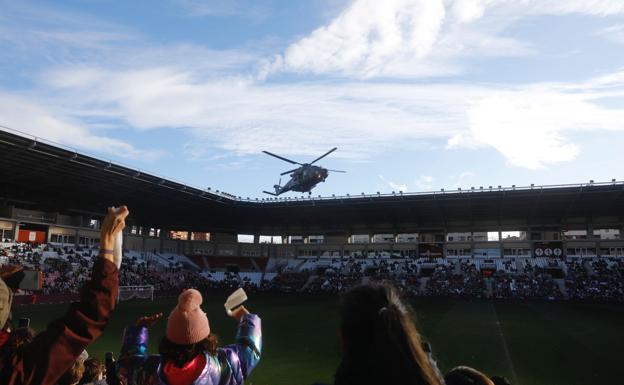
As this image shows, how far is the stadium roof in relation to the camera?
140ft

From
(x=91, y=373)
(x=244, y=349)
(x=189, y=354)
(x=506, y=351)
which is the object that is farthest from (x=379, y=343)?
(x=506, y=351)

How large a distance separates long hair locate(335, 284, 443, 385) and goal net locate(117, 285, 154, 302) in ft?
134

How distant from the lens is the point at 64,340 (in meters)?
1.96

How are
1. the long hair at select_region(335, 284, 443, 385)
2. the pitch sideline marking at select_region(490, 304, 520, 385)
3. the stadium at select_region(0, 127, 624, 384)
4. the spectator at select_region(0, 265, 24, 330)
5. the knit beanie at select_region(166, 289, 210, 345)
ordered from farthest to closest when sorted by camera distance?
the stadium at select_region(0, 127, 624, 384) → the pitch sideline marking at select_region(490, 304, 520, 385) → the knit beanie at select_region(166, 289, 210, 345) → the spectator at select_region(0, 265, 24, 330) → the long hair at select_region(335, 284, 443, 385)

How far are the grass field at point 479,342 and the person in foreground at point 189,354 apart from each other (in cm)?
896

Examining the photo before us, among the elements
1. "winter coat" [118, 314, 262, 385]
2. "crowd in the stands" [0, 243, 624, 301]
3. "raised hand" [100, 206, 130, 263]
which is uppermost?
"raised hand" [100, 206, 130, 263]

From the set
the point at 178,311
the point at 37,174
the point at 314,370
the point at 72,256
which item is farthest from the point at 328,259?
the point at 178,311

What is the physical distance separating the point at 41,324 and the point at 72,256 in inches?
1178

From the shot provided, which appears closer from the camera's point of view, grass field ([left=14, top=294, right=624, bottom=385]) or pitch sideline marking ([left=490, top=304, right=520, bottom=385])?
pitch sideline marking ([left=490, top=304, right=520, bottom=385])

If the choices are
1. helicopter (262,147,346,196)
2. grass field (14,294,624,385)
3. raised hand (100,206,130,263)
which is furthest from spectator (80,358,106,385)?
helicopter (262,147,346,196)

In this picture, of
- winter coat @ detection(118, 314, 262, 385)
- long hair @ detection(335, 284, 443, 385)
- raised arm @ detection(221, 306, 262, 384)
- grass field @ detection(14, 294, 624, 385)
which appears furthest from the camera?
grass field @ detection(14, 294, 624, 385)

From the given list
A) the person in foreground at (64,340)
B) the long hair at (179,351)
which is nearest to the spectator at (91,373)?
the long hair at (179,351)

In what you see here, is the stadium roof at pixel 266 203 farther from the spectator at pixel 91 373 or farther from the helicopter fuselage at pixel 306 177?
the spectator at pixel 91 373

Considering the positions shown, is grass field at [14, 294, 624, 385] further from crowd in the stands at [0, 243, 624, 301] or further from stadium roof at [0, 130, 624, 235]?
stadium roof at [0, 130, 624, 235]
